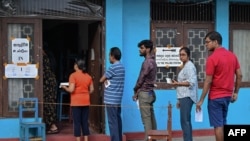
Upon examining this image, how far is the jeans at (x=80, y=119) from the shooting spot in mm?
7688

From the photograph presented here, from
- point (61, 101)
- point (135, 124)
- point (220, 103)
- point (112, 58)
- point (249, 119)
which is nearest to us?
point (220, 103)

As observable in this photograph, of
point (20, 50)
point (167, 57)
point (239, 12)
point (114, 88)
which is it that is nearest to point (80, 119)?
point (114, 88)

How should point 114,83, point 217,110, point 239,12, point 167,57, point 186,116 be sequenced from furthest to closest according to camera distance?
point 239,12 → point 167,57 → point 114,83 → point 186,116 → point 217,110

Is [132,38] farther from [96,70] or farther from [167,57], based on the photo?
[96,70]

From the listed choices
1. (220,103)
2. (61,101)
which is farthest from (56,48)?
(220,103)

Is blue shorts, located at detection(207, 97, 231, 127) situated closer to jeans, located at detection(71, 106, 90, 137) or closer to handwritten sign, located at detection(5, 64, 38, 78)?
jeans, located at detection(71, 106, 90, 137)

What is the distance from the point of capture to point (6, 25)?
7.84 meters

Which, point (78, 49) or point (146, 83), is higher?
point (78, 49)

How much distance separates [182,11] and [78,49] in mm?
A: 3010

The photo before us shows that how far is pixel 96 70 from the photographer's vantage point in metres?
8.72

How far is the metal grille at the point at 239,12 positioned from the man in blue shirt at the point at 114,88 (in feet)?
9.89

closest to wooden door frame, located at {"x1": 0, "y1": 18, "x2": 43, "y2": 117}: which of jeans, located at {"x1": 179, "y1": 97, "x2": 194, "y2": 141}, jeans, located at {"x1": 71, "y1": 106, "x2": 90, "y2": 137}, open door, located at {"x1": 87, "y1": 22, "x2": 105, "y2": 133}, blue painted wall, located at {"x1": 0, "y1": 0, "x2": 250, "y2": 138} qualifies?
jeans, located at {"x1": 71, "y1": 106, "x2": 90, "y2": 137}

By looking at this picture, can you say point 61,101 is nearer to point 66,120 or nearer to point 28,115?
point 66,120

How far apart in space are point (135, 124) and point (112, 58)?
1806 millimetres
